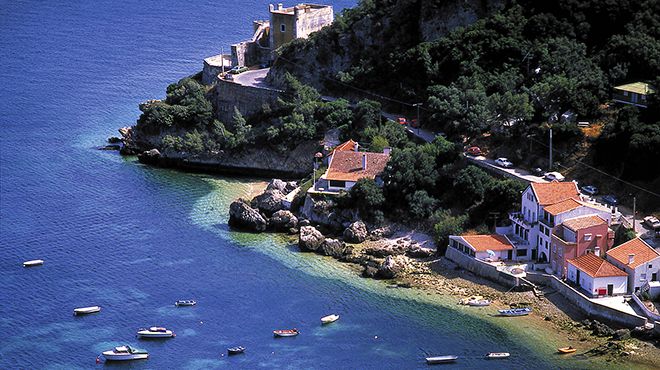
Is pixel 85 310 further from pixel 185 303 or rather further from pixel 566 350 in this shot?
pixel 566 350

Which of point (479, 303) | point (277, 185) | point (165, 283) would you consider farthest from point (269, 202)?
point (479, 303)

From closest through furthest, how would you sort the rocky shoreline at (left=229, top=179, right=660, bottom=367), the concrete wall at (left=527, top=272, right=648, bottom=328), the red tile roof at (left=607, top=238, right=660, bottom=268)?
1. the rocky shoreline at (left=229, top=179, right=660, bottom=367)
2. the concrete wall at (left=527, top=272, right=648, bottom=328)
3. the red tile roof at (left=607, top=238, right=660, bottom=268)

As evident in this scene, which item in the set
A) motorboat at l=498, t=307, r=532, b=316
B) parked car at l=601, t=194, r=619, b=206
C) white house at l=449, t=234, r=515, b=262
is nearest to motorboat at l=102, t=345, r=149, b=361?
motorboat at l=498, t=307, r=532, b=316

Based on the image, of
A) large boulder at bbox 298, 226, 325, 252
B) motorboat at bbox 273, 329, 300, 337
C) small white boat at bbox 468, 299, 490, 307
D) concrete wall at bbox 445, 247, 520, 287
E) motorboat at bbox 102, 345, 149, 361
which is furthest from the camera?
large boulder at bbox 298, 226, 325, 252

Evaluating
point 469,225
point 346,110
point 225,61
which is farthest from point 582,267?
point 225,61

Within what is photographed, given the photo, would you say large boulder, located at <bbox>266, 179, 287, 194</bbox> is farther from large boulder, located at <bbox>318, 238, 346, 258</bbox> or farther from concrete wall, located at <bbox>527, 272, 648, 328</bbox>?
concrete wall, located at <bbox>527, 272, 648, 328</bbox>

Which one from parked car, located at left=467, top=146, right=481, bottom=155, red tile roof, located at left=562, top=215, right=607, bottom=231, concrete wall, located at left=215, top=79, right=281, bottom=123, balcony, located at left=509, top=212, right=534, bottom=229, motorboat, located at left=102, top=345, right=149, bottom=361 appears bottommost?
motorboat, located at left=102, top=345, right=149, bottom=361

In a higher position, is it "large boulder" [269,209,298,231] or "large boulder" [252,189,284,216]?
"large boulder" [252,189,284,216]
